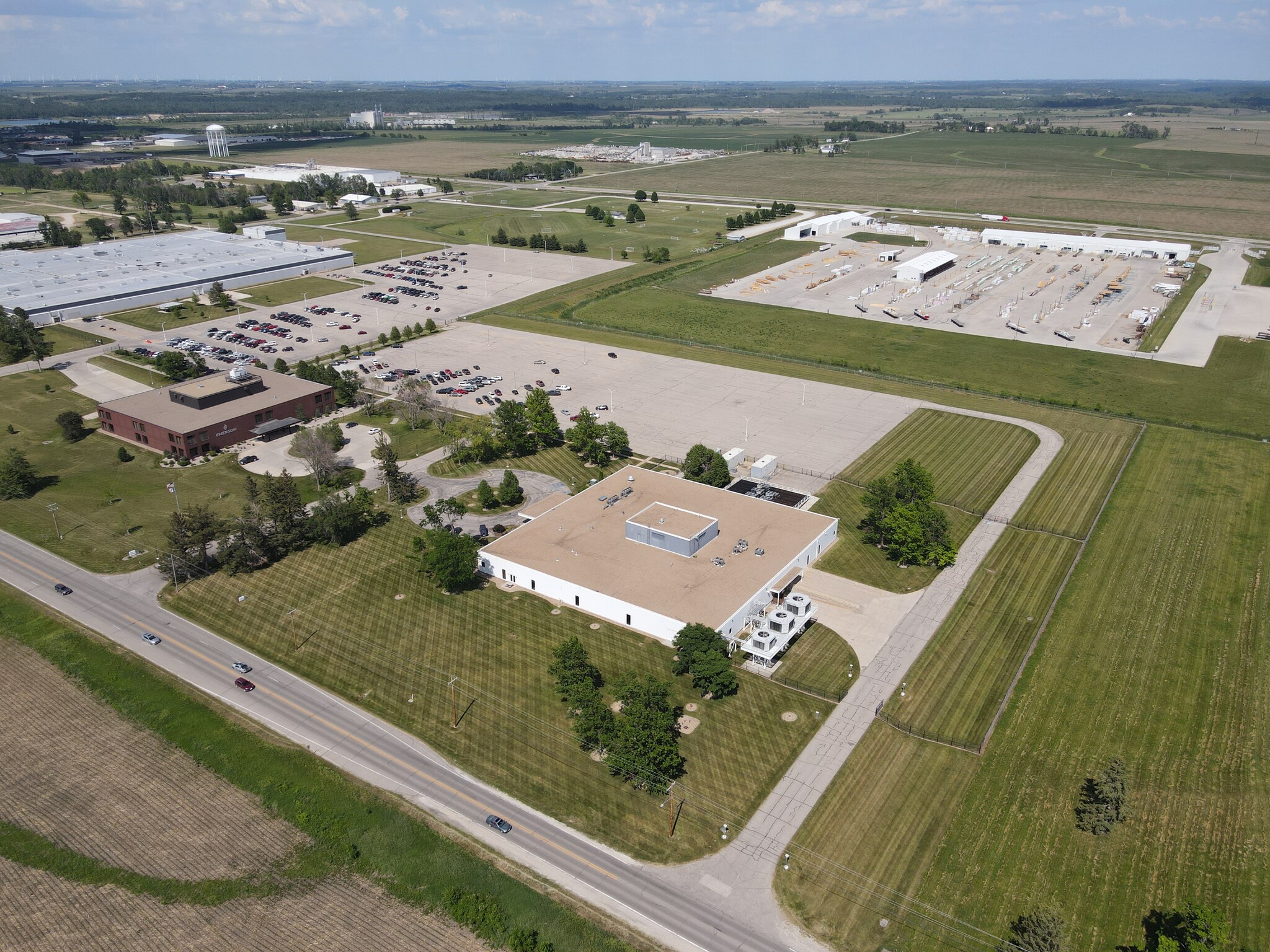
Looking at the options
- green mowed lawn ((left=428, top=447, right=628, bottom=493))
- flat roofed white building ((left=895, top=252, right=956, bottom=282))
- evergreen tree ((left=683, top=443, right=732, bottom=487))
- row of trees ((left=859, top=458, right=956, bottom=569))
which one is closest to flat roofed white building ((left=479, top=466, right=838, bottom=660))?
evergreen tree ((left=683, top=443, right=732, bottom=487))

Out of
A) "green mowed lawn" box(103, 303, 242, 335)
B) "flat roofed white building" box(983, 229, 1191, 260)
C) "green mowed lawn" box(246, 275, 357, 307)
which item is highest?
"flat roofed white building" box(983, 229, 1191, 260)

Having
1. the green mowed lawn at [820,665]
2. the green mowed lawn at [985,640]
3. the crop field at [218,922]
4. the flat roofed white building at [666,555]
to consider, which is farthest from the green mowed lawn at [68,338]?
the green mowed lawn at [985,640]

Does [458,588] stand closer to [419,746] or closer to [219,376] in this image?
[419,746]

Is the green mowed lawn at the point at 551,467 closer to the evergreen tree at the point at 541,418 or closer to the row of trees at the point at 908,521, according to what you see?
the evergreen tree at the point at 541,418

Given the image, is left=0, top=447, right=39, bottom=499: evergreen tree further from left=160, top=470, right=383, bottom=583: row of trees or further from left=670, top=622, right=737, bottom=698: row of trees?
left=670, top=622, right=737, bottom=698: row of trees

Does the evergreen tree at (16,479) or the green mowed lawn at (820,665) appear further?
the evergreen tree at (16,479)
